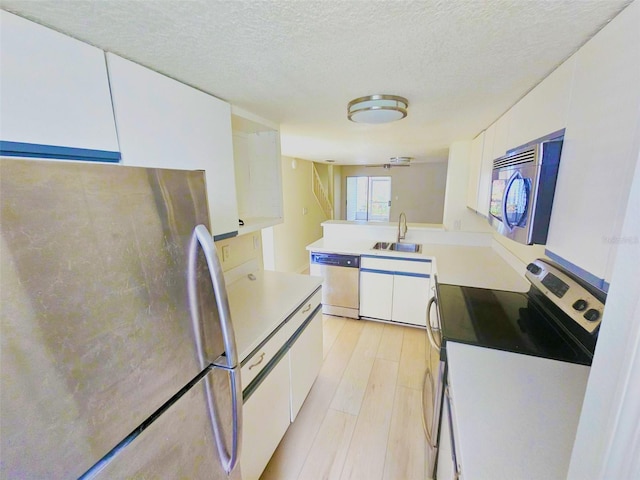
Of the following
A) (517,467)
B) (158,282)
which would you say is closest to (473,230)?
(517,467)

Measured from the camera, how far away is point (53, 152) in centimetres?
75

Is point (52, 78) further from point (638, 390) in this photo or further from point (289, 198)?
point (289, 198)

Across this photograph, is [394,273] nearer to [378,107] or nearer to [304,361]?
[304,361]

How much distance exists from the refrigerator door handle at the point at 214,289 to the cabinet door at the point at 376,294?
7.45ft

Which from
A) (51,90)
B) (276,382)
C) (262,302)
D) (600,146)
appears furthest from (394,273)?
(51,90)

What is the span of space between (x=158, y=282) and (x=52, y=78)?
0.67 meters

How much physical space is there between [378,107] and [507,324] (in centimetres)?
132

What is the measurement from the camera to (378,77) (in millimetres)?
1124

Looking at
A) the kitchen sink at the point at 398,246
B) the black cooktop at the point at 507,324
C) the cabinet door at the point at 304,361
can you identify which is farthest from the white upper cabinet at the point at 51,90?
the kitchen sink at the point at 398,246

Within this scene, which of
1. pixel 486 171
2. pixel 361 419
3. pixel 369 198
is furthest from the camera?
pixel 369 198

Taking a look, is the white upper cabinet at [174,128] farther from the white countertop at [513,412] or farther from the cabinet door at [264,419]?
the white countertop at [513,412]

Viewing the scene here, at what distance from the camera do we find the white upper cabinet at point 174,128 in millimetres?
939

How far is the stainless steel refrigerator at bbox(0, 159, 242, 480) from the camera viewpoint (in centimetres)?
46

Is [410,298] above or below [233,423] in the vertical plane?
below
